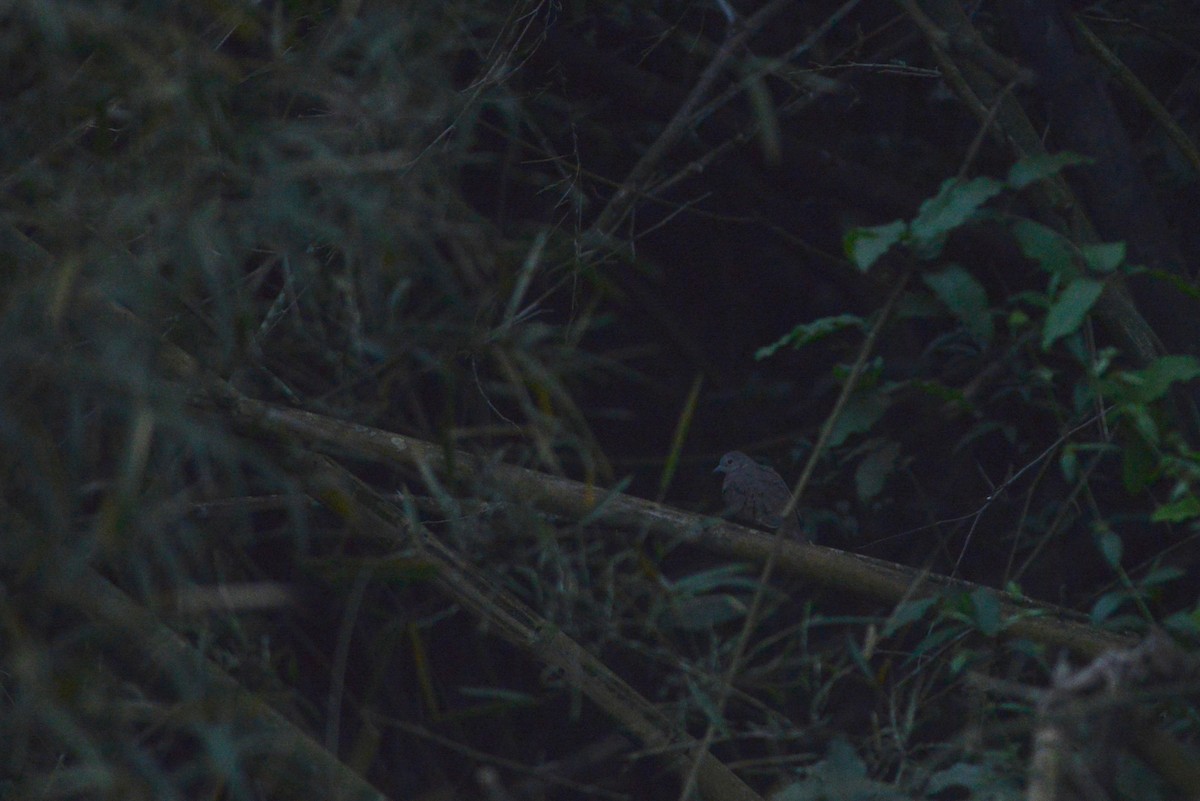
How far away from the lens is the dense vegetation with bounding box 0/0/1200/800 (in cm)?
131

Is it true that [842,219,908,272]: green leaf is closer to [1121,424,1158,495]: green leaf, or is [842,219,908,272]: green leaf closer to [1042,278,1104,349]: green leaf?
[1042,278,1104,349]: green leaf

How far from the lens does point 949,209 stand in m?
1.81

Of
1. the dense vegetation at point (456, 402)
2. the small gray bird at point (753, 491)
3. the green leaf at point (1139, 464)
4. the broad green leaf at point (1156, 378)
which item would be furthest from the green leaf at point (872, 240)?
the small gray bird at point (753, 491)

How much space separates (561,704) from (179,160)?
2.47 m

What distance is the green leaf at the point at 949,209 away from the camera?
1783mm

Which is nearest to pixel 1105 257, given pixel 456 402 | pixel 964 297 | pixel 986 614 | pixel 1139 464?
pixel 964 297

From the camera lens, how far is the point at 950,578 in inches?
84.1

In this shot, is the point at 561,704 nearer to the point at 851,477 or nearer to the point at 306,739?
the point at 851,477

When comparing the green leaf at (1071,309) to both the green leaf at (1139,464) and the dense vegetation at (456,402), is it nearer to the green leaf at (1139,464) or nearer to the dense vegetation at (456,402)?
the dense vegetation at (456,402)

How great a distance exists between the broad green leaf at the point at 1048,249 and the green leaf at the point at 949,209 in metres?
0.09

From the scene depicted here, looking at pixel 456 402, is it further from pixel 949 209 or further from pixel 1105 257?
pixel 1105 257

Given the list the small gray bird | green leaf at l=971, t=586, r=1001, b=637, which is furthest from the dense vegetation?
the small gray bird

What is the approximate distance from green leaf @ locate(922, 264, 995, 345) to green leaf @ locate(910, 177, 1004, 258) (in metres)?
0.04

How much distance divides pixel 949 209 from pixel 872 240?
116 mm
